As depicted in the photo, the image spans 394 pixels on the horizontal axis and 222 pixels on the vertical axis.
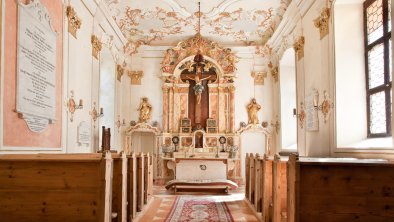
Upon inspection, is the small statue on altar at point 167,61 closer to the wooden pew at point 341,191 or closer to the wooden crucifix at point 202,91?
the wooden crucifix at point 202,91

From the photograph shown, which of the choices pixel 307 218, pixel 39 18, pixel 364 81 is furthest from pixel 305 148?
pixel 39 18

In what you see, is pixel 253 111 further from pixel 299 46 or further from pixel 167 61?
pixel 299 46

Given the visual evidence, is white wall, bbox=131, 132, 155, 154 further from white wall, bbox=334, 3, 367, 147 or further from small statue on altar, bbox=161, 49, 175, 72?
white wall, bbox=334, 3, 367, 147

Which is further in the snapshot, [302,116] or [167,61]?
[167,61]

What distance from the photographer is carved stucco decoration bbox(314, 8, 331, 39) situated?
7.32 m

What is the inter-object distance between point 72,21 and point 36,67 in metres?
2.04

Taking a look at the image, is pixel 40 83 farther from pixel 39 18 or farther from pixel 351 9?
pixel 351 9

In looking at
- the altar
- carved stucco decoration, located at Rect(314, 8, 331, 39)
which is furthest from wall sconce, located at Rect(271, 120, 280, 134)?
carved stucco decoration, located at Rect(314, 8, 331, 39)

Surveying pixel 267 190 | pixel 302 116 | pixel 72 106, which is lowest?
pixel 267 190

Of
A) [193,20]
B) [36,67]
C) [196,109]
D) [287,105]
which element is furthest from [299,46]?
[36,67]

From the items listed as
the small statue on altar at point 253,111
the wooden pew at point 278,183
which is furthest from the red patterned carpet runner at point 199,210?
the small statue on altar at point 253,111

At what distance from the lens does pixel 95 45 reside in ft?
29.4

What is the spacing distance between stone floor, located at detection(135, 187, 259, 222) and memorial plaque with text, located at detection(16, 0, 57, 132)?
89.0 inches

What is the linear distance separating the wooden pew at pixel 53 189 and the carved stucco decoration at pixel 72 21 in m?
4.33
